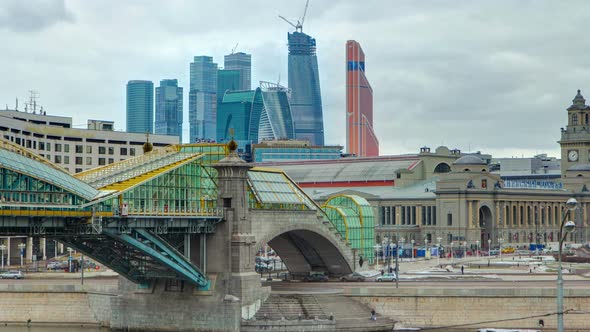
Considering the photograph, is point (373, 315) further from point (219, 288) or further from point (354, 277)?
point (354, 277)

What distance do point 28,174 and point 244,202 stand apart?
3086cm

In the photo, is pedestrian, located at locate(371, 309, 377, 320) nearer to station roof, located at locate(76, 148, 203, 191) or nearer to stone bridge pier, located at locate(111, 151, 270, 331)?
stone bridge pier, located at locate(111, 151, 270, 331)

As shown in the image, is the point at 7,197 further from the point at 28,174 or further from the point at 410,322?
the point at 410,322

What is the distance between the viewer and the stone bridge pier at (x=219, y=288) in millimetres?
122125

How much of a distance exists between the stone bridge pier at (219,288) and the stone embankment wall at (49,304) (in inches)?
219

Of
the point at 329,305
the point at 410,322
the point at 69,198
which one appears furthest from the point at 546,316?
the point at 69,198

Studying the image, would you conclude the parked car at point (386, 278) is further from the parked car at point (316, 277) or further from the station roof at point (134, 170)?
the station roof at point (134, 170)

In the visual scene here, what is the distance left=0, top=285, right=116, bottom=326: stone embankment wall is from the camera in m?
132

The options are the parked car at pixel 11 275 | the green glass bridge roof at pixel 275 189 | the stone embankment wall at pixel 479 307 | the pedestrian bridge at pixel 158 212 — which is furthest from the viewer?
the parked car at pixel 11 275

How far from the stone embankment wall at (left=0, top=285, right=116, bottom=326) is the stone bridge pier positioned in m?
5.55

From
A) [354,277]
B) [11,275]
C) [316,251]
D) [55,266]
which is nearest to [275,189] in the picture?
[316,251]

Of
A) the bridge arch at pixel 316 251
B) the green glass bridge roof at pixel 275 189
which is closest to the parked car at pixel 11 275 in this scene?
the bridge arch at pixel 316 251

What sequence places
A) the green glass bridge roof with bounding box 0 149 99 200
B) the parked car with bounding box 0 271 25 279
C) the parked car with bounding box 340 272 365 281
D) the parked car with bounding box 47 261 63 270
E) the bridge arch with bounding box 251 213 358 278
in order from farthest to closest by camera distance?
the parked car with bounding box 47 261 63 270, the parked car with bounding box 0 271 25 279, the parked car with bounding box 340 272 365 281, the bridge arch with bounding box 251 213 358 278, the green glass bridge roof with bounding box 0 149 99 200

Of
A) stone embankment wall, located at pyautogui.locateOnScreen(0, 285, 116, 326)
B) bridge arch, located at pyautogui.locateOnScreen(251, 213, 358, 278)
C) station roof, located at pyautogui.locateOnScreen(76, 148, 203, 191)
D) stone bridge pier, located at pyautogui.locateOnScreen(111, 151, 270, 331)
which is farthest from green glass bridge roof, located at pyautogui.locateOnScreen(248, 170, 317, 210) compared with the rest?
stone embankment wall, located at pyautogui.locateOnScreen(0, 285, 116, 326)
